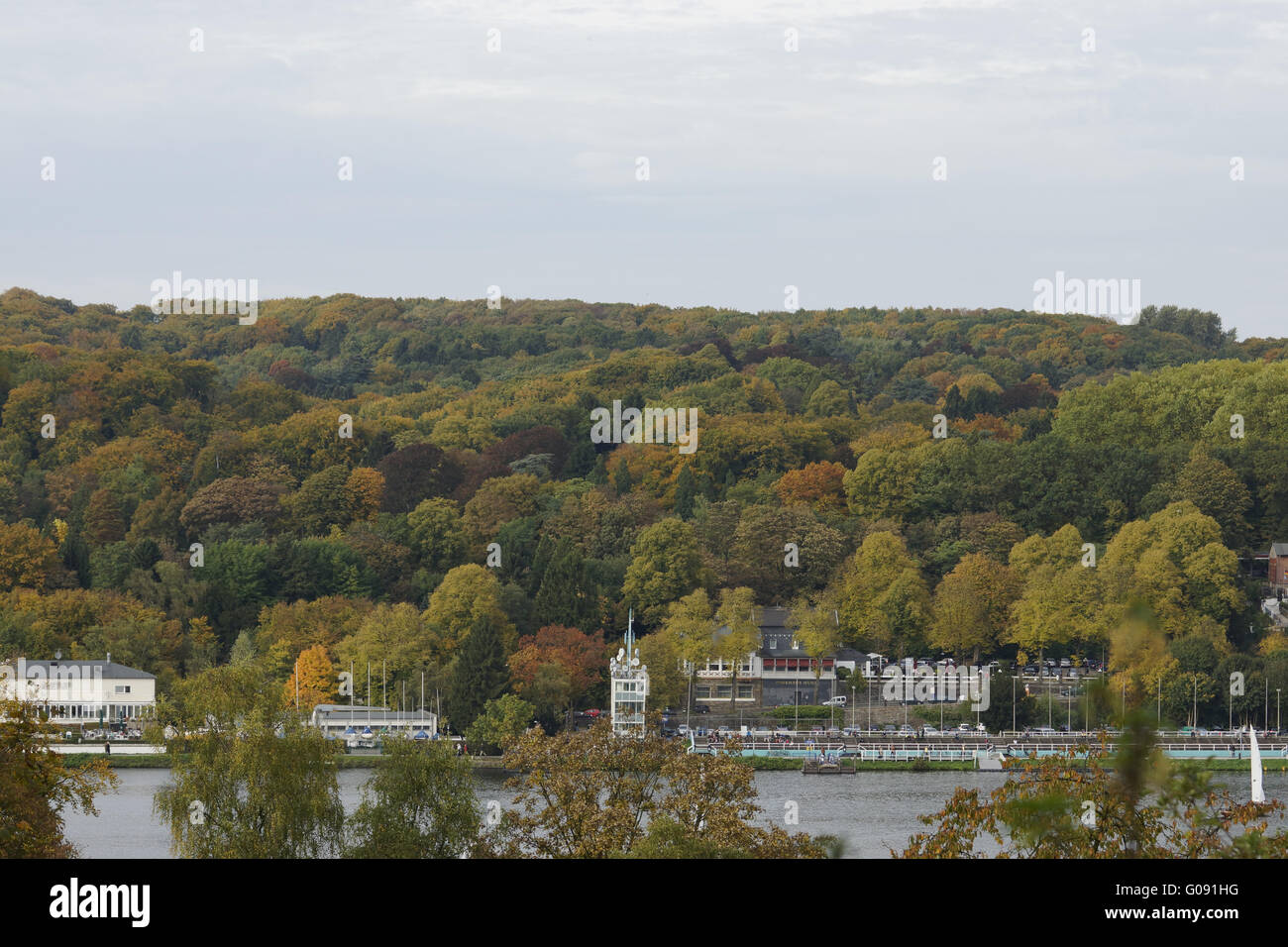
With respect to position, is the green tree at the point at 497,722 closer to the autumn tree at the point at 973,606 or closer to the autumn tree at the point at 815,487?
the autumn tree at the point at 973,606

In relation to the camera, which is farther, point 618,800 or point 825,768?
point 825,768

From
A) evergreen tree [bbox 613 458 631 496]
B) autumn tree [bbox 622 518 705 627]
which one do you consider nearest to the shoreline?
Answer: autumn tree [bbox 622 518 705 627]

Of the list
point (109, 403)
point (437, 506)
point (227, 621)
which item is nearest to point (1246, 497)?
point (437, 506)

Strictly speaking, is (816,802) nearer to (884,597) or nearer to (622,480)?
(884,597)

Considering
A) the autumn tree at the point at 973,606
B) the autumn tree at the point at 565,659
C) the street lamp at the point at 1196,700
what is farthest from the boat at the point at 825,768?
the autumn tree at the point at 973,606

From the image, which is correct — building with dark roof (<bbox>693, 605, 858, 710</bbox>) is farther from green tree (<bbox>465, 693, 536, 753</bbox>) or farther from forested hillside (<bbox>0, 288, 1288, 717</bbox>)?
green tree (<bbox>465, 693, 536, 753</bbox>)

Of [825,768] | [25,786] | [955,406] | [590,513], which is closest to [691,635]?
[825,768]
